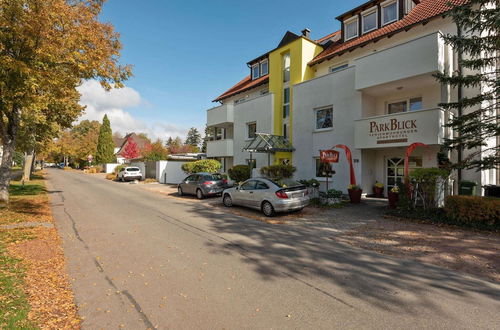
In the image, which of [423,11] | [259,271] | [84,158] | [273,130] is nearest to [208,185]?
[273,130]

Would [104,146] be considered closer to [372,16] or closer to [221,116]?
[221,116]

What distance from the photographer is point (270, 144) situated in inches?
642

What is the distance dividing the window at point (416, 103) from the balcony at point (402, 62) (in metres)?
2.07

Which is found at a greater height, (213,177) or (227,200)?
(213,177)

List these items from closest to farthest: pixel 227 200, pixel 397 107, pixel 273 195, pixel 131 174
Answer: pixel 273 195 < pixel 227 200 < pixel 397 107 < pixel 131 174

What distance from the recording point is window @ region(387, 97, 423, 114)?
495 inches

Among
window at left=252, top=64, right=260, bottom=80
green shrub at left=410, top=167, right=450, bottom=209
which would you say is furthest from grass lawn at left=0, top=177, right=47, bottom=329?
window at left=252, top=64, right=260, bottom=80

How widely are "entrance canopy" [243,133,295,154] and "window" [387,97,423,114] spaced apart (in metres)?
5.84

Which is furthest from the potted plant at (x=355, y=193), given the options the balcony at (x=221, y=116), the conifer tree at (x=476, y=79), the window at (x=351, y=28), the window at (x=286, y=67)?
the balcony at (x=221, y=116)

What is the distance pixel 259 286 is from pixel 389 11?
55.9 feet

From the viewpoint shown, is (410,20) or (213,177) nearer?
(410,20)

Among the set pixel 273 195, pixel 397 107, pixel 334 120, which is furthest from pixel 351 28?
pixel 273 195

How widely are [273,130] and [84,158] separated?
53.4 metres

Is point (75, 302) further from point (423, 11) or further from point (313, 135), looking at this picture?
point (423, 11)
